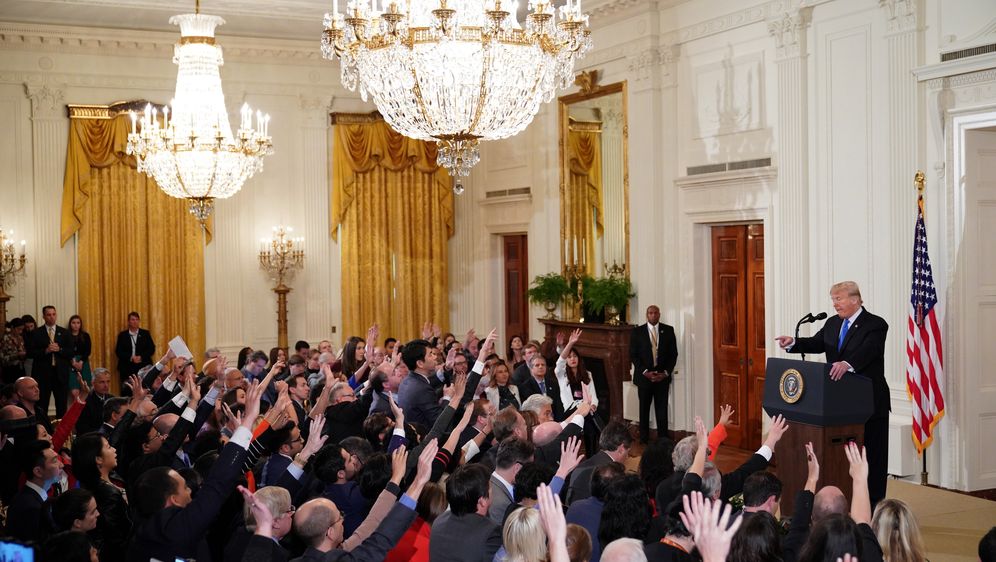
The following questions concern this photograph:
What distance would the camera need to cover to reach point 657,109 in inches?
478

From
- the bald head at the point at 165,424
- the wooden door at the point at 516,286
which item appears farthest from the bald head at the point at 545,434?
the wooden door at the point at 516,286

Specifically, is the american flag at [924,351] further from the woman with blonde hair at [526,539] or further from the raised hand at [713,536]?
the raised hand at [713,536]

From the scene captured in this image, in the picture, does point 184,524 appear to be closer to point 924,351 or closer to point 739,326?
point 924,351

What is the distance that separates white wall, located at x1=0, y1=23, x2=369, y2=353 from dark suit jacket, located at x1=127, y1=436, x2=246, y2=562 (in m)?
10.5

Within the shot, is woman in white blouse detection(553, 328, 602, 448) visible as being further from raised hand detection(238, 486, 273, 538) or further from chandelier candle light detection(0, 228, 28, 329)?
chandelier candle light detection(0, 228, 28, 329)

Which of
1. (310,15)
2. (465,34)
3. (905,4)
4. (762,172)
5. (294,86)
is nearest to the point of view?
(465,34)

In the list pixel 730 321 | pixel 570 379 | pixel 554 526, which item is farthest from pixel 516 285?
pixel 554 526

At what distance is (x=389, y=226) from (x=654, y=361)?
5864 millimetres

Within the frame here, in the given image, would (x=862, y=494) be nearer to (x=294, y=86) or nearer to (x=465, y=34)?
(x=465, y=34)

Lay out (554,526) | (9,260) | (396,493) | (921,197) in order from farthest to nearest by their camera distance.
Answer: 1. (9,260)
2. (921,197)
3. (396,493)
4. (554,526)

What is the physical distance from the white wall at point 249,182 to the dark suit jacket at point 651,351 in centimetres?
578

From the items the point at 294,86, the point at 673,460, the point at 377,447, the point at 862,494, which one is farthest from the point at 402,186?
the point at 862,494

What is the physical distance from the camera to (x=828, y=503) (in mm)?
4484

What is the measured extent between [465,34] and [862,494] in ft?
13.0
